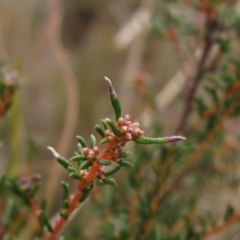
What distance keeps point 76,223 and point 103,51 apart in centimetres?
81

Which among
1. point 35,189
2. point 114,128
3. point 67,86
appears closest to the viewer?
point 114,128

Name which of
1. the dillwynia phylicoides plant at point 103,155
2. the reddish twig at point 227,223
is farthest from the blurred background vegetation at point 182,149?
the dillwynia phylicoides plant at point 103,155

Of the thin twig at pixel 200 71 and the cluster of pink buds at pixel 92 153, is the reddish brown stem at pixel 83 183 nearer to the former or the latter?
the cluster of pink buds at pixel 92 153

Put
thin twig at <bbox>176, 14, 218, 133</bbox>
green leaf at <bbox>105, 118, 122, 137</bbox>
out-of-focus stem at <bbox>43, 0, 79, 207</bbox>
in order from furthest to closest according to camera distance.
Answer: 1. out-of-focus stem at <bbox>43, 0, 79, 207</bbox>
2. thin twig at <bbox>176, 14, 218, 133</bbox>
3. green leaf at <bbox>105, 118, 122, 137</bbox>

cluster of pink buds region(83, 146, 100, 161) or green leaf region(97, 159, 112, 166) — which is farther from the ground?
cluster of pink buds region(83, 146, 100, 161)

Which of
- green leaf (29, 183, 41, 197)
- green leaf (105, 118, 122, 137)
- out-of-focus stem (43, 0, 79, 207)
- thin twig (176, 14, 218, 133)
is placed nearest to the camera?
green leaf (105, 118, 122, 137)

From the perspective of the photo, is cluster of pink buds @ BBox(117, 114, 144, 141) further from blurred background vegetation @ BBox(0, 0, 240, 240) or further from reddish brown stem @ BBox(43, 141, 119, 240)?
blurred background vegetation @ BBox(0, 0, 240, 240)

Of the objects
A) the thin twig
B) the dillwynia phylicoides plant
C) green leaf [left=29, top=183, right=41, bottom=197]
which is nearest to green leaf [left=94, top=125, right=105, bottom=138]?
the dillwynia phylicoides plant

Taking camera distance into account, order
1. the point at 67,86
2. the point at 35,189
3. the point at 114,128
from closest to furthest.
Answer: the point at 114,128
the point at 35,189
the point at 67,86

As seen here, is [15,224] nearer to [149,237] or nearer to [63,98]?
[149,237]

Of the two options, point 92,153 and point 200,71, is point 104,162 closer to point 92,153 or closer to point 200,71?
point 92,153

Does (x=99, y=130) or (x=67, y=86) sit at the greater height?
(x=67, y=86)

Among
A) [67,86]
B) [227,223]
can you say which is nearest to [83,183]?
[227,223]

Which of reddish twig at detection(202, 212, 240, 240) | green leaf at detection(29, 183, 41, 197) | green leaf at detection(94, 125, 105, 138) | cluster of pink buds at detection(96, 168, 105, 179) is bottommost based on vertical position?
reddish twig at detection(202, 212, 240, 240)
